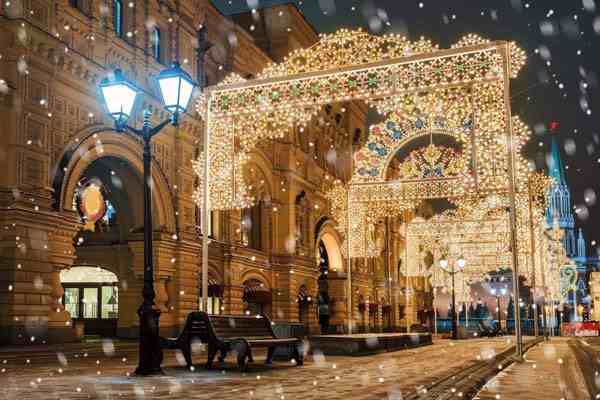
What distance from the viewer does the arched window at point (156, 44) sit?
2862 centimetres

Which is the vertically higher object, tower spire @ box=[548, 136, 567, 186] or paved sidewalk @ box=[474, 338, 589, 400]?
tower spire @ box=[548, 136, 567, 186]

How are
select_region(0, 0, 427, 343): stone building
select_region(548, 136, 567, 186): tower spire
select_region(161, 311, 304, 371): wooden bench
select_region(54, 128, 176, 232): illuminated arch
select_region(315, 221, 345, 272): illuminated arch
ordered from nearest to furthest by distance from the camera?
1. select_region(161, 311, 304, 371): wooden bench
2. select_region(0, 0, 427, 343): stone building
3. select_region(54, 128, 176, 232): illuminated arch
4. select_region(315, 221, 345, 272): illuminated arch
5. select_region(548, 136, 567, 186): tower spire

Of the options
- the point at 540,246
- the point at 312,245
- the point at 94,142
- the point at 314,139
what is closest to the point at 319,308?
the point at 312,245

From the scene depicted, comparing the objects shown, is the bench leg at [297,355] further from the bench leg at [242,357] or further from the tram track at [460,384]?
the tram track at [460,384]

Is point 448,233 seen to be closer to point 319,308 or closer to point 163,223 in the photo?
point 319,308

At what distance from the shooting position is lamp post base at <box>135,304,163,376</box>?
11883 millimetres

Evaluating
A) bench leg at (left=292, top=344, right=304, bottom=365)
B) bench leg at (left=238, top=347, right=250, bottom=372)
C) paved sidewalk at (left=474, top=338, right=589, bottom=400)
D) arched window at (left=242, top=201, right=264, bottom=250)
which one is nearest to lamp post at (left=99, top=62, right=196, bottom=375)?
bench leg at (left=238, top=347, right=250, bottom=372)

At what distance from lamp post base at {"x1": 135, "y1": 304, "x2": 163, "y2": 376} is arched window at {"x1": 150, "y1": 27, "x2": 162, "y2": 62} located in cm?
1815

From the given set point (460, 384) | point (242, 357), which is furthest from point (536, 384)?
point (242, 357)

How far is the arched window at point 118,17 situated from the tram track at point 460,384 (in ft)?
58.2

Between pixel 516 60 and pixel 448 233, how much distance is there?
24071mm

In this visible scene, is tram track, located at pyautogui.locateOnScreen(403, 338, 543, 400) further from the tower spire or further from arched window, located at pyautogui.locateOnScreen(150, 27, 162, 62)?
the tower spire

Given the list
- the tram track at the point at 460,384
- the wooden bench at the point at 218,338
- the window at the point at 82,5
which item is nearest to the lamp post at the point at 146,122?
the wooden bench at the point at 218,338

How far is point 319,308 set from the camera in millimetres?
50281
